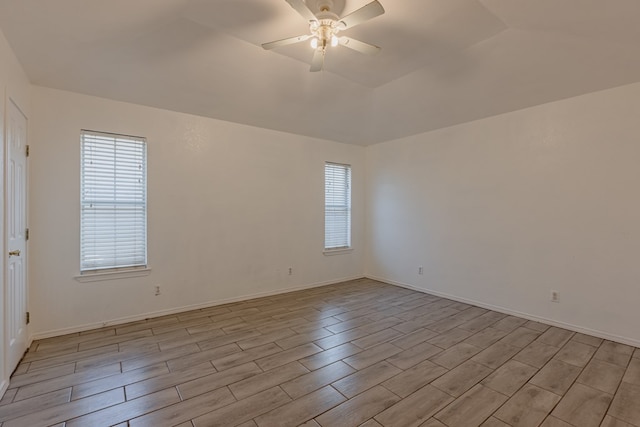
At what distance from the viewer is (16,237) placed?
2.56m

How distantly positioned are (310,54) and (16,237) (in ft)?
10.5

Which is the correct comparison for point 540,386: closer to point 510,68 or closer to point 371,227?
point 510,68

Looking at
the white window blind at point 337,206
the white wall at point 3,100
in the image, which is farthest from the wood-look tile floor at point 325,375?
the white window blind at point 337,206

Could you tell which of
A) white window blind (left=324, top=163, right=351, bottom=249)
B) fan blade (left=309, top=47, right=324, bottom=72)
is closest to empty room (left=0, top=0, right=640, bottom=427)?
fan blade (left=309, top=47, right=324, bottom=72)

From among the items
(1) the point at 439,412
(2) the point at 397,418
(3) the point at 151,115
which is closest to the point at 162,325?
(3) the point at 151,115

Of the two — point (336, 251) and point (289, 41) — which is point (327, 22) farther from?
point (336, 251)

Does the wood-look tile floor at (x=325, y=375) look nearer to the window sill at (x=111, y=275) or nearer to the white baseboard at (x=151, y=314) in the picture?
the white baseboard at (x=151, y=314)

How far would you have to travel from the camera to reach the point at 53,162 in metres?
3.11

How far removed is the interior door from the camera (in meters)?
2.34

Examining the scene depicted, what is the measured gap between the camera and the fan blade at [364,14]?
6.21 feet

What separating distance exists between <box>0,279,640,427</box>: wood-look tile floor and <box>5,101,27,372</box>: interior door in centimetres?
25

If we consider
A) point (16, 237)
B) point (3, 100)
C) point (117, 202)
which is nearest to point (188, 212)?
point (117, 202)

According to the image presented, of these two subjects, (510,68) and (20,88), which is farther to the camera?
(510,68)

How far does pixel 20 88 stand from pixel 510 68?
468 cm
